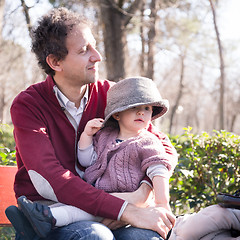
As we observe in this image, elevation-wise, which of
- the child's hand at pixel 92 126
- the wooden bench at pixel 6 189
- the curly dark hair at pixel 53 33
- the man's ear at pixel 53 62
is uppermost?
the curly dark hair at pixel 53 33

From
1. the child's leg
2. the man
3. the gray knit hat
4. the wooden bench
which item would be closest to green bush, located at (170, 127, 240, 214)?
the man

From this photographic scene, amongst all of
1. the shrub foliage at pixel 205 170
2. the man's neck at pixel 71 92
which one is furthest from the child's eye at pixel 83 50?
the shrub foliage at pixel 205 170

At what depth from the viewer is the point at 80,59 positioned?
2543 mm

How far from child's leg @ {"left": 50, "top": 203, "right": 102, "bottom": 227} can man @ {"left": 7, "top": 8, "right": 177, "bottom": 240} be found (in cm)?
4

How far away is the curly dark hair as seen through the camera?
258 cm

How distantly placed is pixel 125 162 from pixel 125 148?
0.09 m

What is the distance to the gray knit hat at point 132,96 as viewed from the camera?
2395 mm

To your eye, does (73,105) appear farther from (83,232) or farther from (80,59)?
(83,232)

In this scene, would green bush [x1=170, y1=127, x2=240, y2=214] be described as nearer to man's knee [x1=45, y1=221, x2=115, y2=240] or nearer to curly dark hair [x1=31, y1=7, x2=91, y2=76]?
curly dark hair [x1=31, y1=7, x2=91, y2=76]

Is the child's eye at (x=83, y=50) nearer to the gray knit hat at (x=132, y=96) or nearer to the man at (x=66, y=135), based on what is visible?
the man at (x=66, y=135)

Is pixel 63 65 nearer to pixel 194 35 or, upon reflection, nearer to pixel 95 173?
pixel 95 173

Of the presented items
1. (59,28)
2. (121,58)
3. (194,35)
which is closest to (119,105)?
(59,28)

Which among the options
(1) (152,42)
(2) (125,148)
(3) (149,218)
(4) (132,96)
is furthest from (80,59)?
(1) (152,42)

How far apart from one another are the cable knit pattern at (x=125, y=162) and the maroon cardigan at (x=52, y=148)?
17 cm
